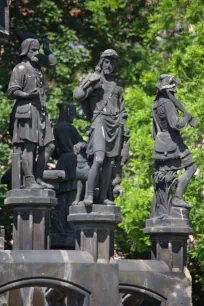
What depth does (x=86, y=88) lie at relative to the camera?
22750mm

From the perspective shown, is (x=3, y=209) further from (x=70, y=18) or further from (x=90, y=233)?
(x=90, y=233)

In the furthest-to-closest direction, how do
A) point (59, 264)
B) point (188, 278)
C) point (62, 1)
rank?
1. point (62, 1)
2. point (188, 278)
3. point (59, 264)

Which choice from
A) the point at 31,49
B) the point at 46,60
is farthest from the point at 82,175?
the point at 31,49

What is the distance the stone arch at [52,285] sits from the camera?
21.5 m

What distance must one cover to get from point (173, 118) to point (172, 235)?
6.26 ft

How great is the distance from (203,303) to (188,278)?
44.7 ft

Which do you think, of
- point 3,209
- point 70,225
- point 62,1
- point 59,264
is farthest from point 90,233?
point 62,1

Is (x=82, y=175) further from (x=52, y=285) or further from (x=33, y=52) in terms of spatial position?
(x=33, y=52)

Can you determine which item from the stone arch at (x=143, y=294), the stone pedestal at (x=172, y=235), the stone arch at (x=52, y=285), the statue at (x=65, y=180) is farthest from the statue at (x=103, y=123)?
the statue at (x=65, y=180)

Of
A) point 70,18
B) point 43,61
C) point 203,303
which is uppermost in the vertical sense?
point 70,18

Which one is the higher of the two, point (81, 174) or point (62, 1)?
point (62, 1)

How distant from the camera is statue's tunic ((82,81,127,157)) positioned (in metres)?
22.7

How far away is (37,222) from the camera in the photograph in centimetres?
2269

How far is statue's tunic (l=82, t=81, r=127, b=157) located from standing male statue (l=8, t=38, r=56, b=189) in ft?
2.39
